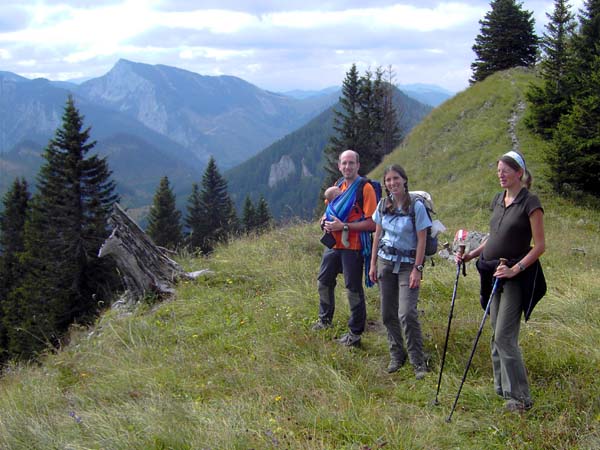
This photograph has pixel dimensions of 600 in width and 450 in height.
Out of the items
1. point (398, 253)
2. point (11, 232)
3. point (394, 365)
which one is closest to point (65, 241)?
point (11, 232)

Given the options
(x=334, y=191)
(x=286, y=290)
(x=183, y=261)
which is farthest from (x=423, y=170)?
(x=334, y=191)

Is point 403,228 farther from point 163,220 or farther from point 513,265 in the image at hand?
point 163,220

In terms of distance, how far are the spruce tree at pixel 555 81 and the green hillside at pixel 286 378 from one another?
9.62m

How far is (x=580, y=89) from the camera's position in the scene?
16422 millimetres

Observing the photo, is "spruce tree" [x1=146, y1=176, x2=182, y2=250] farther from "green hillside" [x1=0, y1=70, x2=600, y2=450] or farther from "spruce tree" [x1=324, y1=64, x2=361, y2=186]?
"green hillside" [x1=0, y1=70, x2=600, y2=450]

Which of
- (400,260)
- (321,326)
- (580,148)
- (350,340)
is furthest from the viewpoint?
(580,148)

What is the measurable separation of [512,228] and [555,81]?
53.1 ft

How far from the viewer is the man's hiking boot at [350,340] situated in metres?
5.55

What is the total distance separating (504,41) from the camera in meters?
26.3

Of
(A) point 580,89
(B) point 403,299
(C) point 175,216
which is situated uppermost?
(A) point 580,89

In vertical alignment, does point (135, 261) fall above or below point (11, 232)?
above

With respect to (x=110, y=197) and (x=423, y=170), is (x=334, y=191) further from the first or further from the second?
(x=110, y=197)

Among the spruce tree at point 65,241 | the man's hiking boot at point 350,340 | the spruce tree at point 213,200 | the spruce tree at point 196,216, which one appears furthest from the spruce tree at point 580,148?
the spruce tree at point 196,216

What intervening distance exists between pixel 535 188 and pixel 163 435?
14.1 metres
